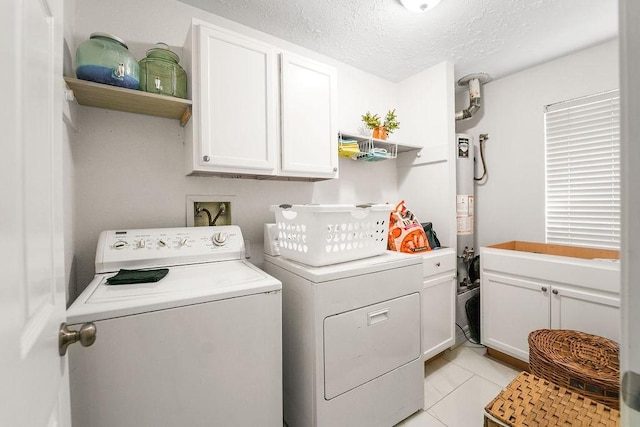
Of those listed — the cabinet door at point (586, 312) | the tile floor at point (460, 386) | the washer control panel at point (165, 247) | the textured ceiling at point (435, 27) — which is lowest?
the tile floor at point (460, 386)

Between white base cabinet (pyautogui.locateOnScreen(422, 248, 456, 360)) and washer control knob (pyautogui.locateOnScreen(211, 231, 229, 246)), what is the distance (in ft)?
4.62

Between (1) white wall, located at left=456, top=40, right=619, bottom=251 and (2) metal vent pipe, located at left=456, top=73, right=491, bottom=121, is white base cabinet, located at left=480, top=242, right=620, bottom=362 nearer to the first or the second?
(1) white wall, located at left=456, top=40, right=619, bottom=251

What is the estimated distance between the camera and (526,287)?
6.59 feet

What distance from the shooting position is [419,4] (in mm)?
1686

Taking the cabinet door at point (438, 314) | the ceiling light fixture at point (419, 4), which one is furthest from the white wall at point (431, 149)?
the ceiling light fixture at point (419, 4)

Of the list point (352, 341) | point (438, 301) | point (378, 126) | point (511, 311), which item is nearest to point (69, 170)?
point (352, 341)

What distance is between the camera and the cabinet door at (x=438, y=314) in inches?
80.4

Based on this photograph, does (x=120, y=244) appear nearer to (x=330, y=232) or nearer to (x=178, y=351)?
(x=178, y=351)

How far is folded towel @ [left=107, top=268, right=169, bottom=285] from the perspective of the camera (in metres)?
1.15

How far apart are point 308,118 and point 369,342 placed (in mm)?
1412

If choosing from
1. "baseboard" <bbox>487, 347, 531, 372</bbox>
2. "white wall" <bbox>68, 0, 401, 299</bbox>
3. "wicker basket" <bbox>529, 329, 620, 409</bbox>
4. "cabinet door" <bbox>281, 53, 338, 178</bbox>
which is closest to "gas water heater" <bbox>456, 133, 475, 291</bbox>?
"baseboard" <bbox>487, 347, 531, 372</bbox>

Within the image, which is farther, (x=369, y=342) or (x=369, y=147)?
(x=369, y=147)

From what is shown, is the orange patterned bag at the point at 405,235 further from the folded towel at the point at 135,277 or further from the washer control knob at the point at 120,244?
the washer control knob at the point at 120,244

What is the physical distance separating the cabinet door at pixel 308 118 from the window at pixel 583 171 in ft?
6.68
